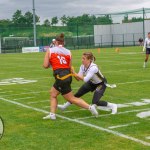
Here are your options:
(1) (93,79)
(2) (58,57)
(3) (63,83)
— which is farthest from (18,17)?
(3) (63,83)

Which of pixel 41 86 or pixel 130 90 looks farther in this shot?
pixel 41 86

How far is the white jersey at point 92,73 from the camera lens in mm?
8743

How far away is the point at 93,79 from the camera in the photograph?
9148 mm

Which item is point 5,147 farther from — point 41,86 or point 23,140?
point 41,86

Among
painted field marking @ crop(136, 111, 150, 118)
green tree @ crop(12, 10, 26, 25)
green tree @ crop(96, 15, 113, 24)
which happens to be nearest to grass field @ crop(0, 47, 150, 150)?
painted field marking @ crop(136, 111, 150, 118)

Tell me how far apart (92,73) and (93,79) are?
399mm

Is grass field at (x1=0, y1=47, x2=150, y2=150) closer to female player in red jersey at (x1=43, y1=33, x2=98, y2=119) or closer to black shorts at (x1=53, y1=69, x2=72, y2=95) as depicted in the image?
black shorts at (x1=53, y1=69, x2=72, y2=95)

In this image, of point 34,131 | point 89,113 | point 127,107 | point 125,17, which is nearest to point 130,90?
point 127,107

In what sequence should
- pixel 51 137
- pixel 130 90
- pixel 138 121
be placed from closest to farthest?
pixel 51 137, pixel 138 121, pixel 130 90

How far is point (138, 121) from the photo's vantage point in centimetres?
832

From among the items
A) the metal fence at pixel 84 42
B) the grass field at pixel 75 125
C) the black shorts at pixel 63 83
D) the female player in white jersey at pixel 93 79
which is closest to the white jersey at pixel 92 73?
the female player in white jersey at pixel 93 79

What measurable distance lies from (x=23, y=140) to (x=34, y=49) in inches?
2004

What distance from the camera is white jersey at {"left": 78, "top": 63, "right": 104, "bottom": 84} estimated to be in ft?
28.7

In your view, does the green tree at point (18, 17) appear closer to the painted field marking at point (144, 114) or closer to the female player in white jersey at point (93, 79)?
the female player in white jersey at point (93, 79)
